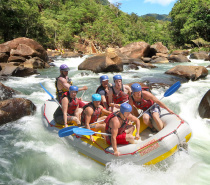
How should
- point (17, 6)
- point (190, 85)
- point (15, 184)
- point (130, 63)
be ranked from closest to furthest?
point (15, 184), point (190, 85), point (130, 63), point (17, 6)

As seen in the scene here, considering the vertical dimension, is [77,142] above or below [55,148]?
above

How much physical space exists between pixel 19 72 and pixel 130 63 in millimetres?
7648

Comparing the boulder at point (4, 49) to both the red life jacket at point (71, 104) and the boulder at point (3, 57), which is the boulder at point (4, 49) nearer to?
the boulder at point (3, 57)

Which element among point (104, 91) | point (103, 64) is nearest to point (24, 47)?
point (103, 64)

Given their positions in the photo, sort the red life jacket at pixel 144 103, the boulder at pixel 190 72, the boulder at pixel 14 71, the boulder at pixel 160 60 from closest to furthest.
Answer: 1. the red life jacket at pixel 144 103
2. the boulder at pixel 190 72
3. the boulder at pixel 14 71
4. the boulder at pixel 160 60

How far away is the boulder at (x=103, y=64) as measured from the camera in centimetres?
1138

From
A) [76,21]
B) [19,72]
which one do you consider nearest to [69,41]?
[76,21]

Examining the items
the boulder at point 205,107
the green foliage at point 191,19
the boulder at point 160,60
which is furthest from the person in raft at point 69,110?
the green foliage at point 191,19

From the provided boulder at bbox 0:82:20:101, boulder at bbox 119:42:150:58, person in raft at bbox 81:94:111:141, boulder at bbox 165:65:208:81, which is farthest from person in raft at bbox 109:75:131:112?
boulder at bbox 119:42:150:58

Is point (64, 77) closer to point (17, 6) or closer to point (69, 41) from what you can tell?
point (17, 6)

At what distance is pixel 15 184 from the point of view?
3.39 m

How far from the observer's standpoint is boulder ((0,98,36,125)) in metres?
5.38

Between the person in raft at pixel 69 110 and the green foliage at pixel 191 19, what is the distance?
2689 centimetres

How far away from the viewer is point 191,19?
27250 mm
